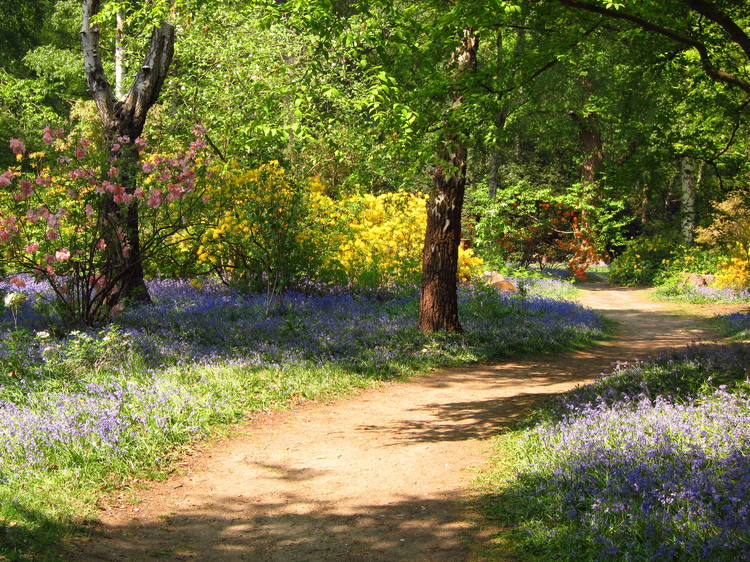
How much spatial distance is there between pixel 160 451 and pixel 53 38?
3753 centimetres

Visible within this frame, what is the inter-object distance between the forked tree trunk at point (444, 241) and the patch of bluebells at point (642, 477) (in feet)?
15.4

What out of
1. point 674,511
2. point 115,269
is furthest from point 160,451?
point 115,269

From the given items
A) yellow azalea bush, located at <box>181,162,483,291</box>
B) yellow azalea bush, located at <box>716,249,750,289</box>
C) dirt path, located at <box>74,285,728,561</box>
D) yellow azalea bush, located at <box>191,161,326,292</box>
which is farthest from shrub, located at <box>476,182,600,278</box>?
dirt path, located at <box>74,285,728,561</box>

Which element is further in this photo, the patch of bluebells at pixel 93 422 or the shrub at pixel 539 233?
the shrub at pixel 539 233

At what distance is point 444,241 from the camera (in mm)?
11250

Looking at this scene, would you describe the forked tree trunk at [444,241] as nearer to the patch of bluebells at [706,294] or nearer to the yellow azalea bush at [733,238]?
the patch of bluebells at [706,294]

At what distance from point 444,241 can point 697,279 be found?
14.1 meters

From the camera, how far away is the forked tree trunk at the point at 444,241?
11078 millimetres

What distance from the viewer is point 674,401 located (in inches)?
249

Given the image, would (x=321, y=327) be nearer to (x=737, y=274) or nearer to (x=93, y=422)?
(x=93, y=422)

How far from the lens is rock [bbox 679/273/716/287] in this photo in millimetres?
21234

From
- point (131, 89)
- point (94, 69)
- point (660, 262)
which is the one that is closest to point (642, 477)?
point (131, 89)

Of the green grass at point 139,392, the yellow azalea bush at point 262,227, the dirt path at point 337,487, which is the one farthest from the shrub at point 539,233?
the dirt path at point 337,487

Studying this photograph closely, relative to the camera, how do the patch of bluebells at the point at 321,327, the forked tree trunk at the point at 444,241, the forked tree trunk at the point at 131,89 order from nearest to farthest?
1. the patch of bluebells at the point at 321,327
2. the forked tree trunk at the point at 444,241
3. the forked tree trunk at the point at 131,89
